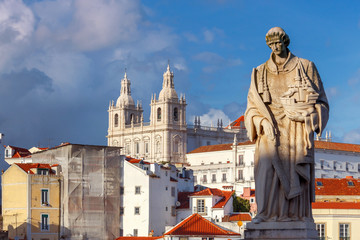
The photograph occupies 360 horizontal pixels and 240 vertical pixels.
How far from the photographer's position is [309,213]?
9.82 m

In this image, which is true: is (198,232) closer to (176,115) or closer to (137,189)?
(137,189)

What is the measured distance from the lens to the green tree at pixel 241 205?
9112 centimetres

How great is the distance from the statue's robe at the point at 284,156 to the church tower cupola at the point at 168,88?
6009 inches

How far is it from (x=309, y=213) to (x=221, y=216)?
7193 centimetres

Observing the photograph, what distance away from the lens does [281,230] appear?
9.61 meters

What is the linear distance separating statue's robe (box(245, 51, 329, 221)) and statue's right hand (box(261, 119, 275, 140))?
0.13 feet

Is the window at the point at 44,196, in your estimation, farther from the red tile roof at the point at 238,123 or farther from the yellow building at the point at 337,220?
the red tile roof at the point at 238,123

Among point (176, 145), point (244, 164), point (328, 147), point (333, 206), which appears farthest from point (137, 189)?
point (176, 145)

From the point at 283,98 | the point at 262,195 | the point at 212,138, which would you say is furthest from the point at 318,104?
the point at 212,138

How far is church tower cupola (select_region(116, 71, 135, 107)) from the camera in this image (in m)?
174

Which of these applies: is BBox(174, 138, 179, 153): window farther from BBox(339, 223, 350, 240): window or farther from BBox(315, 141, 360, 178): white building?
BBox(339, 223, 350, 240): window

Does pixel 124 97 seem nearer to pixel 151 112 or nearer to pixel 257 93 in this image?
pixel 151 112

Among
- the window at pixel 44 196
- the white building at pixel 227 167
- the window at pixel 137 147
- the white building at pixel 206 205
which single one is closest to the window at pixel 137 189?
the white building at pixel 206 205

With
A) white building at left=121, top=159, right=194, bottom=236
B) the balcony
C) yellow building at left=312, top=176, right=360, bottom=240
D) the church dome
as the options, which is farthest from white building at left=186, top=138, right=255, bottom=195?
yellow building at left=312, top=176, right=360, bottom=240
